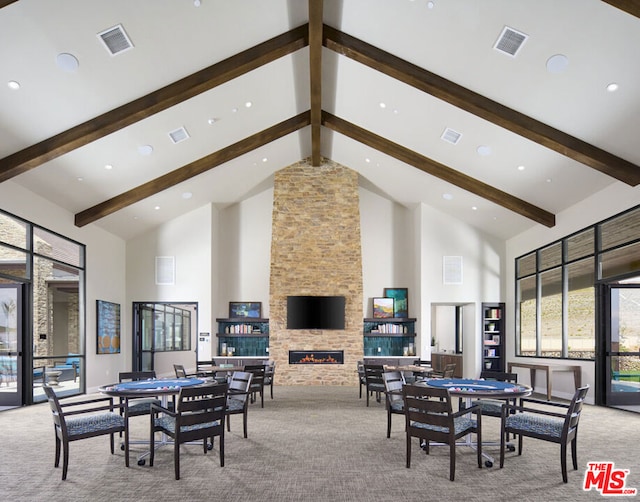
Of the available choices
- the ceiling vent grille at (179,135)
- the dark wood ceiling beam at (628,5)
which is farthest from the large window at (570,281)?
the ceiling vent grille at (179,135)

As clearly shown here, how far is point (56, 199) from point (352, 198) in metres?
6.80

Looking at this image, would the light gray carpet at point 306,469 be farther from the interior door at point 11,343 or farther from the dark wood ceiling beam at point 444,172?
the dark wood ceiling beam at point 444,172

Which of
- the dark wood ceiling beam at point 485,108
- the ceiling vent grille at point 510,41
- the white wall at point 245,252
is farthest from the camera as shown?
the white wall at point 245,252

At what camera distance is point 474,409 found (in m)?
5.15

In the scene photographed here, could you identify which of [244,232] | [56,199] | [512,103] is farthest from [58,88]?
[244,232]

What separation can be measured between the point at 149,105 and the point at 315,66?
2.72 meters

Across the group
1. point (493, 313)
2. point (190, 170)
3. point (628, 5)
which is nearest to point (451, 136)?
point (628, 5)

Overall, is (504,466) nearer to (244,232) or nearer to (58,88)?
(58,88)

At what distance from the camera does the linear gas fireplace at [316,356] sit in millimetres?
13945

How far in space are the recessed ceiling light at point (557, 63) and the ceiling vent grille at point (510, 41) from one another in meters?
0.40

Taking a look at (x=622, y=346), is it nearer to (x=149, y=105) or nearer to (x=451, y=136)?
(x=451, y=136)

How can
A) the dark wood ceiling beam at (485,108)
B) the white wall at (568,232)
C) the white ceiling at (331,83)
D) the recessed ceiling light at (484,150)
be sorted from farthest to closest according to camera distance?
the recessed ceiling light at (484,150), the white wall at (568,232), the dark wood ceiling beam at (485,108), the white ceiling at (331,83)

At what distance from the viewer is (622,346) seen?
9.74m

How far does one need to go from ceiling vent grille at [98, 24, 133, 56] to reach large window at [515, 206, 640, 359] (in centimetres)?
740
